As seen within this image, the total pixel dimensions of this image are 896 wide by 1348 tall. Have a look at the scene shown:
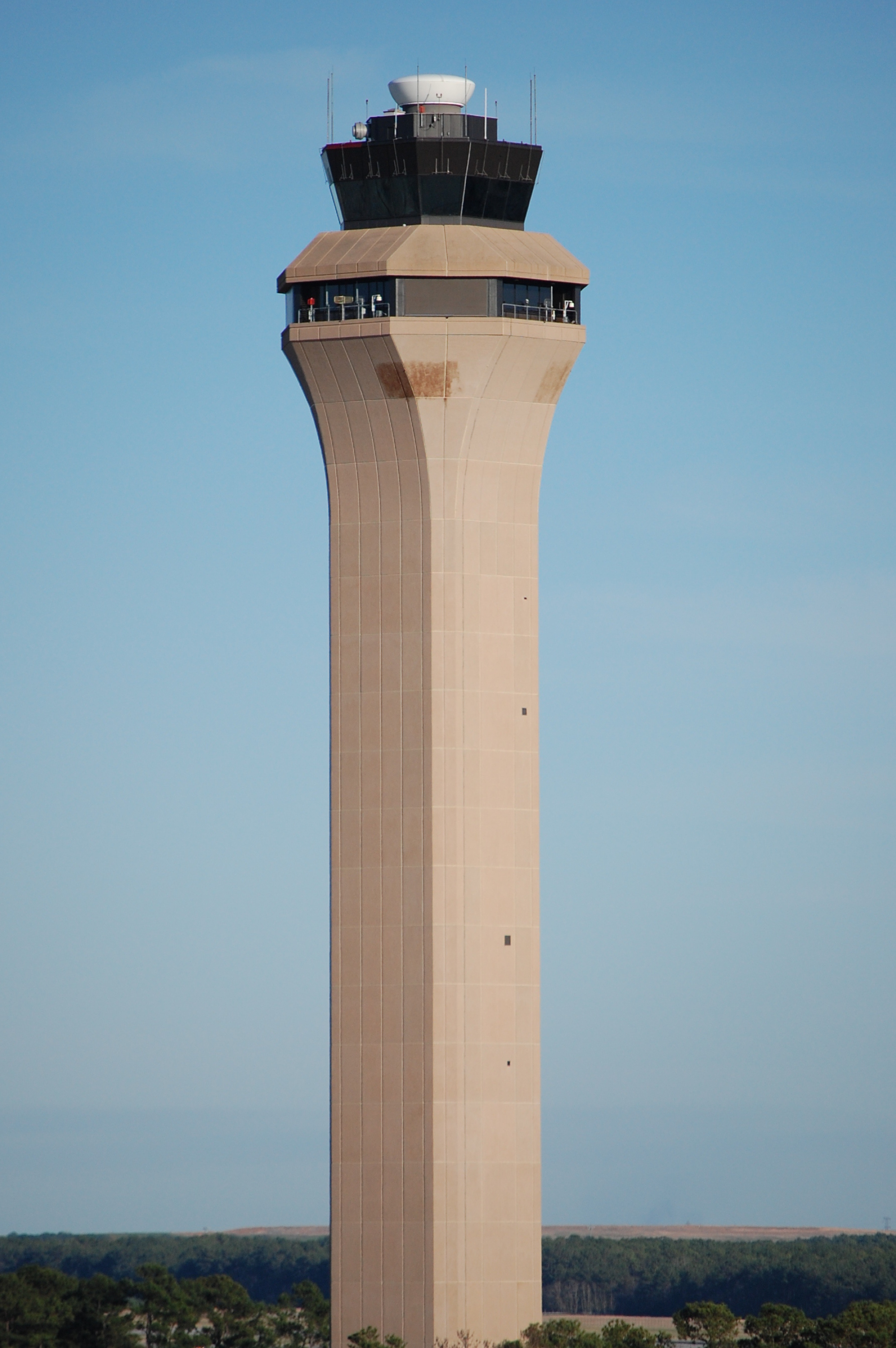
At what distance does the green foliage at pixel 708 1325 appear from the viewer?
6631 centimetres

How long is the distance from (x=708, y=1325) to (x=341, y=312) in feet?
101

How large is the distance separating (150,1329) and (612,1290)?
111144 mm

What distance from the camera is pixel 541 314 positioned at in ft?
233

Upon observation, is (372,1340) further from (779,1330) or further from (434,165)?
(434,165)

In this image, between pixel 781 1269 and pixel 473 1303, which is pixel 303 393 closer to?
pixel 473 1303

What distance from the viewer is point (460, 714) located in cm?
6969

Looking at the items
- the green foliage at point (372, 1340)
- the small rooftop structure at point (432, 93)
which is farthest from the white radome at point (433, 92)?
the green foliage at point (372, 1340)

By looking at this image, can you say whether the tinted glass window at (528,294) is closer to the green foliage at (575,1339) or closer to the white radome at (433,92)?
the white radome at (433,92)

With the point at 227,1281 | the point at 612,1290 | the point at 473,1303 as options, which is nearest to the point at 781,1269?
the point at 612,1290

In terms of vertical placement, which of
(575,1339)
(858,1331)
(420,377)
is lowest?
(575,1339)

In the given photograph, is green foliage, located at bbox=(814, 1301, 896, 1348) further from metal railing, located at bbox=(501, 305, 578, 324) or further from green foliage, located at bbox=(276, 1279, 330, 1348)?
metal railing, located at bbox=(501, 305, 578, 324)

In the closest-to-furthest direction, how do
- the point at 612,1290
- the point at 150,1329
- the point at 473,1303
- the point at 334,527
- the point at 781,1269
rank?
the point at 473,1303 < the point at 334,527 < the point at 150,1329 < the point at 781,1269 < the point at 612,1290

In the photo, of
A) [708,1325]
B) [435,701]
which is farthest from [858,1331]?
[435,701]

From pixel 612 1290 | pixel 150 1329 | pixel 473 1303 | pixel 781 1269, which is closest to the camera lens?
pixel 473 1303
